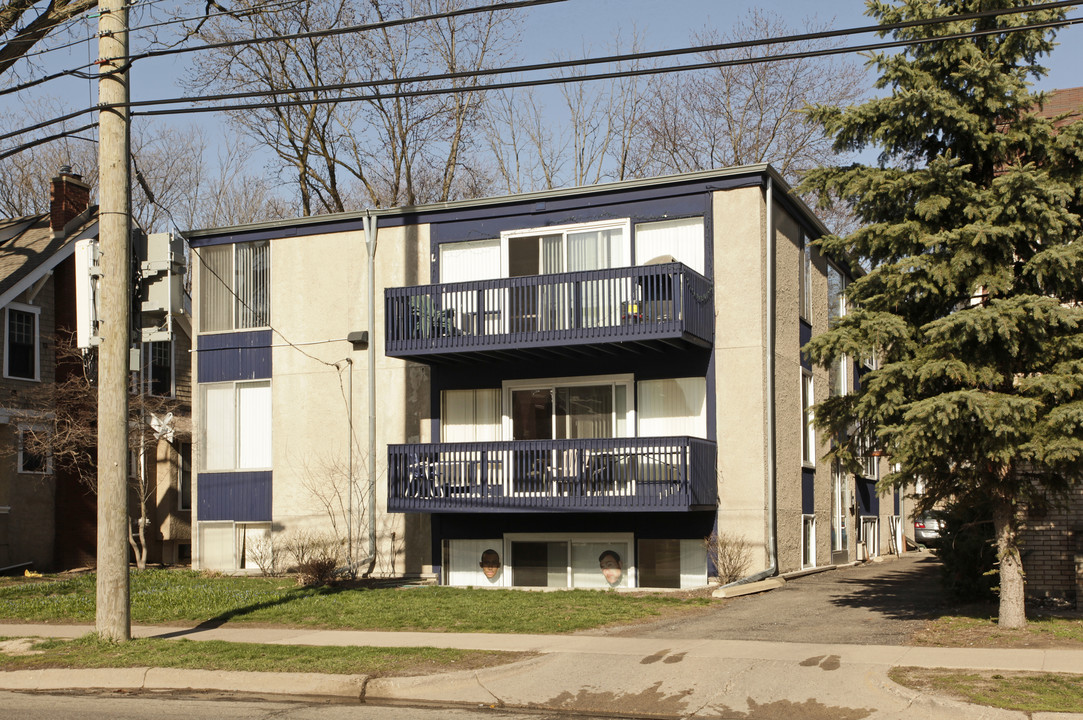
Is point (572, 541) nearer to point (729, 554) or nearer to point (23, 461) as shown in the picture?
point (729, 554)

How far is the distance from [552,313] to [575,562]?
476 cm

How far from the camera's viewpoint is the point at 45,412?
24922 mm

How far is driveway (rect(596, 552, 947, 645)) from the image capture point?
40.8ft

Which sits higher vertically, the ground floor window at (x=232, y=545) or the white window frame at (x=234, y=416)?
the white window frame at (x=234, y=416)

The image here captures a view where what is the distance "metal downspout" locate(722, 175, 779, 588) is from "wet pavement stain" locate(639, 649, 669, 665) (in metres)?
7.33

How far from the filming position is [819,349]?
12852 mm

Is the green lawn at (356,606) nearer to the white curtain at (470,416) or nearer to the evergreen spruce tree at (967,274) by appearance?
the white curtain at (470,416)

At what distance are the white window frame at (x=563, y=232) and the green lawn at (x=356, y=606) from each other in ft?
20.7

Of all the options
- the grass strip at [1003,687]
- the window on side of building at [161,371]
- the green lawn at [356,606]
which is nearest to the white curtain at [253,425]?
the green lawn at [356,606]

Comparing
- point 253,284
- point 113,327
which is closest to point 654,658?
point 113,327

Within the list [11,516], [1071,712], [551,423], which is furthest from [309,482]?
[1071,712]

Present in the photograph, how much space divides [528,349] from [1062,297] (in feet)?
30.7

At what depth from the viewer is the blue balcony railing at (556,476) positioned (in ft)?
59.3

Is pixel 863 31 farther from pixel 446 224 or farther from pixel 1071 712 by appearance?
pixel 446 224
